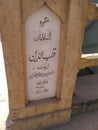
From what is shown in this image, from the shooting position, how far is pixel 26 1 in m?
1.83

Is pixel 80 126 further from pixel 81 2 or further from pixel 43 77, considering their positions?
pixel 81 2

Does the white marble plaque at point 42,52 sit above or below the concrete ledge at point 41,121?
above

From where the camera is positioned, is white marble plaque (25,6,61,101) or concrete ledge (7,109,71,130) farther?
concrete ledge (7,109,71,130)

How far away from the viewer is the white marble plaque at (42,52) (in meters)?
2.02

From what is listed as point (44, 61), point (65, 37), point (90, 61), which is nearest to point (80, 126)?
point (90, 61)

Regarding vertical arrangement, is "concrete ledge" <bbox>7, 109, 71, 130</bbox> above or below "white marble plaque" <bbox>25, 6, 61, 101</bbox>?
below

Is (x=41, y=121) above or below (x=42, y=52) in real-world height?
below

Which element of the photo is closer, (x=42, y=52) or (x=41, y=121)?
(x=42, y=52)

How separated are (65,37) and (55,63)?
37cm

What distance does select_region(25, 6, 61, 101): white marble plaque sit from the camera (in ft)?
6.62

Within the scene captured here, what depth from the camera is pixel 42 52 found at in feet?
7.29

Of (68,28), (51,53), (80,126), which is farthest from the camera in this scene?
(80,126)

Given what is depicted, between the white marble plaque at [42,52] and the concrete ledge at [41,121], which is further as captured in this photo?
the concrete ledge at [41,121]

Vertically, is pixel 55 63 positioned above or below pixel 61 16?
below
